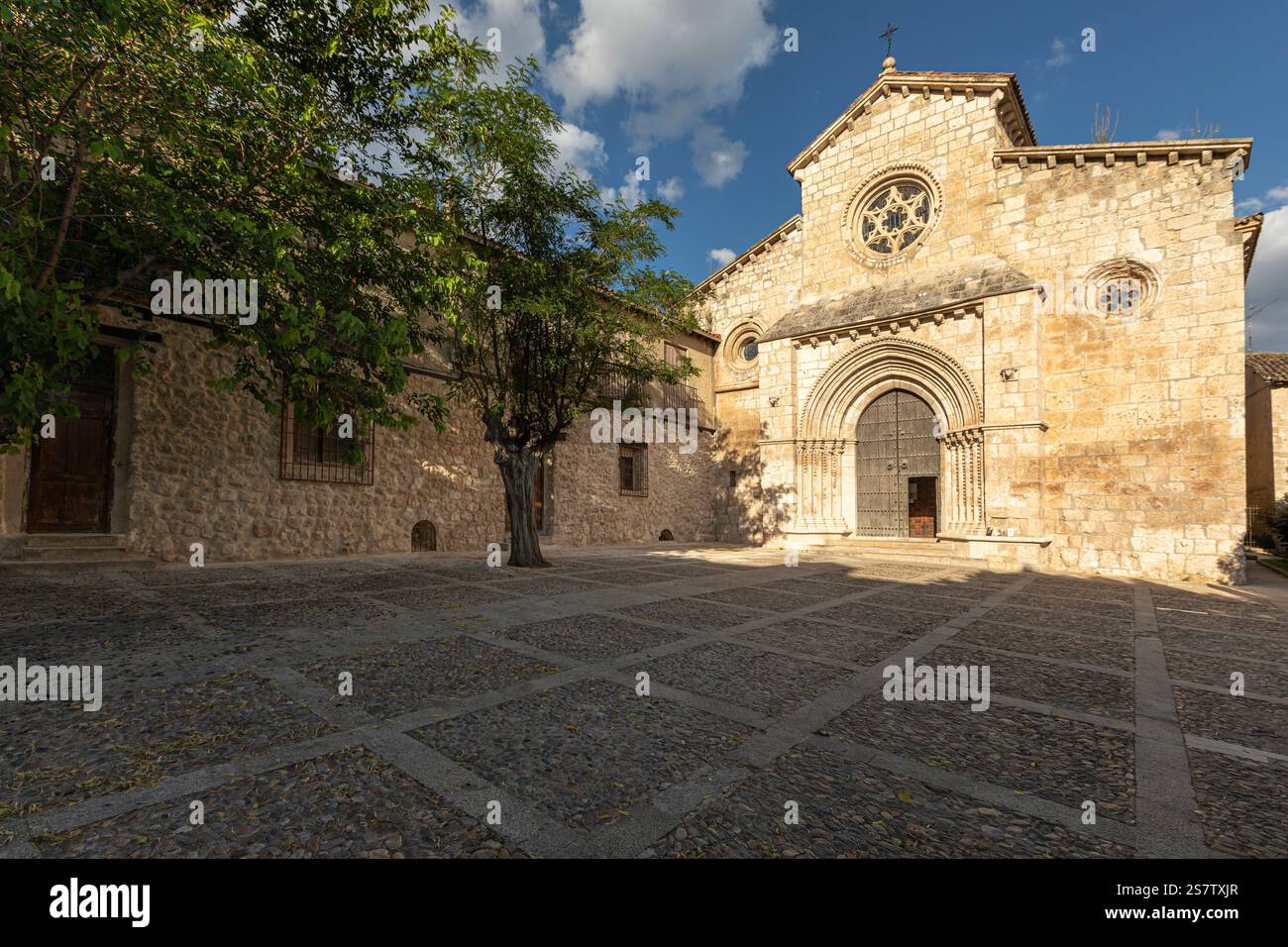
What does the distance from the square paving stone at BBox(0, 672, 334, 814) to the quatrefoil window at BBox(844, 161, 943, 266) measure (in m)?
15.9

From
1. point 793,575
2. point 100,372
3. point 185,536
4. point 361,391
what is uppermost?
point 100,372

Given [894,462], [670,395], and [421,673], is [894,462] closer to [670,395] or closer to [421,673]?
[670,395]

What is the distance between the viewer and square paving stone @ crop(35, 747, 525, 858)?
1734mm

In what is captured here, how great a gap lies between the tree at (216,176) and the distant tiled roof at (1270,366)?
79.5 ft

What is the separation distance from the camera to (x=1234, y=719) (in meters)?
3.17

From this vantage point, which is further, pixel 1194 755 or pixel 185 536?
pixel 185 536

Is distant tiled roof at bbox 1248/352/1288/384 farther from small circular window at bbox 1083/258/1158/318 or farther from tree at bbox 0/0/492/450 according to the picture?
tree at bbox 0/0/492/450

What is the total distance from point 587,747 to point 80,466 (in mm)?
10885

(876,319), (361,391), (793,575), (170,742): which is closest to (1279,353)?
(876,319)

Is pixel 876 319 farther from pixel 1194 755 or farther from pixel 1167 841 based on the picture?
pixel 1167 841

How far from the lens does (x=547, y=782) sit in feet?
7.36

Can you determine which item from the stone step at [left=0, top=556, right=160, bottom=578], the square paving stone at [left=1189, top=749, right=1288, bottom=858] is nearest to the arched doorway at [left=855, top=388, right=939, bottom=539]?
the square paving stone at [left=1189, top=749, right=1288, bottom=858]
